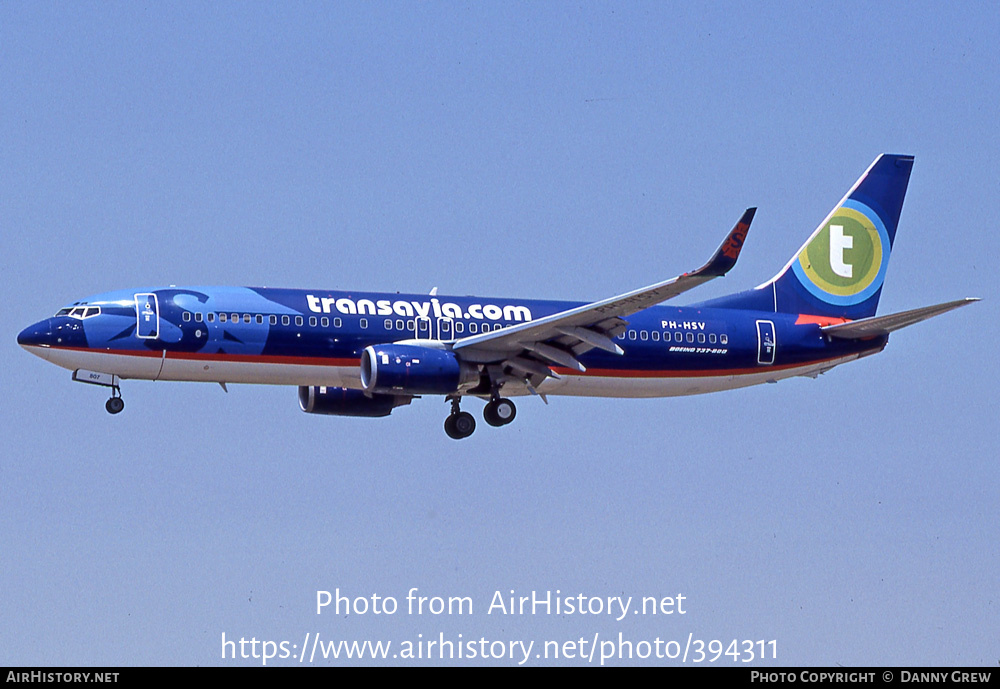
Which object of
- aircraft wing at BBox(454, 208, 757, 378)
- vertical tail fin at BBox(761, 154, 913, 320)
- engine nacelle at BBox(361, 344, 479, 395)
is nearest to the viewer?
aircraft wing at BBox(454, 208, 757, 378)

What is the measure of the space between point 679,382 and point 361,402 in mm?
10094

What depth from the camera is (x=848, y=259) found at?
5812cm

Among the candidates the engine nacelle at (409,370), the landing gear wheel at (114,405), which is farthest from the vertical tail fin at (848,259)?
the landing gear wheel at (114,405)

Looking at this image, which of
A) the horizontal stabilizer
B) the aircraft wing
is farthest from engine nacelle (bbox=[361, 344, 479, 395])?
the horizontal stabilizer

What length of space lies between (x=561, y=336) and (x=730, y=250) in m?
8.51

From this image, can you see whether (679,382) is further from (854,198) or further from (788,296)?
(854,198)

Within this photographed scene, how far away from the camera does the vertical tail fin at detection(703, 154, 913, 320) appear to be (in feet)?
185

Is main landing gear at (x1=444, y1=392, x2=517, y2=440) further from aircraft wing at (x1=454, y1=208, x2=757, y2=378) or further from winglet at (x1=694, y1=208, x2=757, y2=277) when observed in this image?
winglet at (x1=694, y1=208, x2=757, y2=277)

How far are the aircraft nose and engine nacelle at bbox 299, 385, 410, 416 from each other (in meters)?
8.67

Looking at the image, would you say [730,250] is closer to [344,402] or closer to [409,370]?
[409,370]

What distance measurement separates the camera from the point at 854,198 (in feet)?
194

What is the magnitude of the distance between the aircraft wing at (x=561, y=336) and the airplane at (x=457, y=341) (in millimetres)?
44

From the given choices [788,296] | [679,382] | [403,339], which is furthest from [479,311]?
[788,296]

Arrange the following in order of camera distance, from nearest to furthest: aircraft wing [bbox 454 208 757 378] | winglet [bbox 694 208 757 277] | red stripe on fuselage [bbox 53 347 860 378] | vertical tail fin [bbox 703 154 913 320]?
winglet [bbox 694 208 757 277]
aircraft wing [bbox 454 208 757 378]
red stripe on fuselage [bbox 53 347 860 378]
vertical tail fin [bbox 703 154 913 320]
